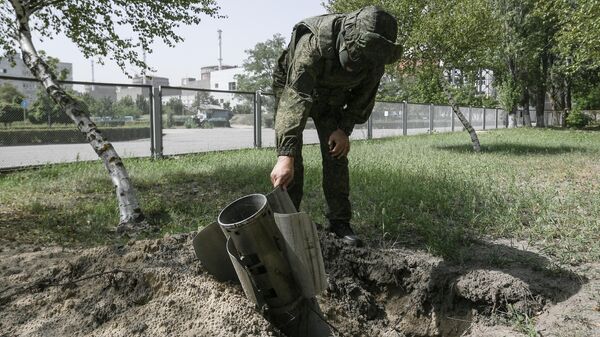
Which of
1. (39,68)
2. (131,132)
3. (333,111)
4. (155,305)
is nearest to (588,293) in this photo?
(333,111)

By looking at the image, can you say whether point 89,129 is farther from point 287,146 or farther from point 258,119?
point 258,119

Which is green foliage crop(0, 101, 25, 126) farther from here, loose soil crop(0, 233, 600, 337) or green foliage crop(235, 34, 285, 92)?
green foliage crop(235, 34, 285, 92)

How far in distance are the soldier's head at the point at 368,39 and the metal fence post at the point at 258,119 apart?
10185mm

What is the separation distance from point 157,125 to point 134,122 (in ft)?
1.56

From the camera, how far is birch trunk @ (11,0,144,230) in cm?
451

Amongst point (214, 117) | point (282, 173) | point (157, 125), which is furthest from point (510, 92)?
point (282, 173)

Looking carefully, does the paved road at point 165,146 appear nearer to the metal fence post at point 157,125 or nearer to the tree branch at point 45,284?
the metal fence post at point 157,125

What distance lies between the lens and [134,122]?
10141mm

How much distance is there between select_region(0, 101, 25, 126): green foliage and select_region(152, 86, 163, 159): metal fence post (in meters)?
2.67

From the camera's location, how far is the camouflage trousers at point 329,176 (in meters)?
3.36

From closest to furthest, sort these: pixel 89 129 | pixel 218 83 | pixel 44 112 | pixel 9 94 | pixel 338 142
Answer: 1. pixel 338 142
2. pixel 89 129
3. pixel 9 94
4. pixel 44 112
5. pixel 218 83

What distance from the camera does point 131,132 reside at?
10070 millimetres

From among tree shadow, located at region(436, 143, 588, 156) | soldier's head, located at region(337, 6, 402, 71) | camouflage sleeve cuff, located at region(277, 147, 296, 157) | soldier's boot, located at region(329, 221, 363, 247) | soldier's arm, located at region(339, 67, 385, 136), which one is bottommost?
soldier's boot, located at region(329, 221, 363, 247)

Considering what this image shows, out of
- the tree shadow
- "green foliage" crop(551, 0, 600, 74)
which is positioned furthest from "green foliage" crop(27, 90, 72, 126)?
"green foliage" crop(551, 0, 600, 74)
